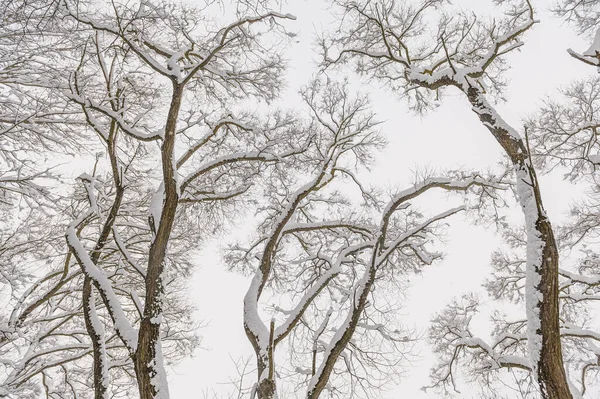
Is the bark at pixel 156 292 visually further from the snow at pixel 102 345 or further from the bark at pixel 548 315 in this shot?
the bark at pixel 548 315

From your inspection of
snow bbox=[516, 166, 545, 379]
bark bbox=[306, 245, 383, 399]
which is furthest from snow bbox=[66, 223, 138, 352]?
snow bbox=[516, 166, 545, 379]

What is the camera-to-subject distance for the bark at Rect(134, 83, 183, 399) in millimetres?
4451

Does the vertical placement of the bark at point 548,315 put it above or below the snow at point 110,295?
below

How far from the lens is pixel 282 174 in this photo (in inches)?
317

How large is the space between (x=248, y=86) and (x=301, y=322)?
15.7ft

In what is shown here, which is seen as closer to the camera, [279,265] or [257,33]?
[257,33]

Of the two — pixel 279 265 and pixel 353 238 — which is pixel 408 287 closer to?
pixel 353 238

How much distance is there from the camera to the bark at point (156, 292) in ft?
14.6

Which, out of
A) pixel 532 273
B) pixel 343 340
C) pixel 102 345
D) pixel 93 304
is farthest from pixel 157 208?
pixel 532 273

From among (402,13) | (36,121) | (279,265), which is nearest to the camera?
(36,121)

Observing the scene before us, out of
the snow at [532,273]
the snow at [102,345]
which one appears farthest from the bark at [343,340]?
the snow at [102,345]

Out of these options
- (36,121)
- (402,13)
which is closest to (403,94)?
(402,13)

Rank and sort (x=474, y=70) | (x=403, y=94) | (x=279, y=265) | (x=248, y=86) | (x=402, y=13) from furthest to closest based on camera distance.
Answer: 1. (x=279, y=265)
2. (x=403, y=94)
3. (x=248, y=86)
4. (x=402, y=13)
5. (x=474, y=70)

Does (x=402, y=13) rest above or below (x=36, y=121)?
above
